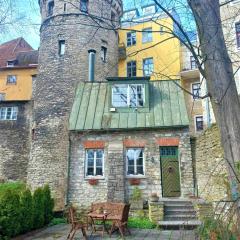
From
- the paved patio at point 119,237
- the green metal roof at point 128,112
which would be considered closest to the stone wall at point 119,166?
the green metal roof at point 128,112

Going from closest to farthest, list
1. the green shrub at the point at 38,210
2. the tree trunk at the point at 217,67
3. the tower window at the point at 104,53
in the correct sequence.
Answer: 1. the tree trunk at the point at 217,67
2. the green shrub at the point at 38,210
3. the tower window at the point at 104,53

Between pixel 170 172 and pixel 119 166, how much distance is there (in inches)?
89.1

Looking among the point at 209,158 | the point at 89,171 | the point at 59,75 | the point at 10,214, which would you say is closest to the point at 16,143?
the point at 59,75

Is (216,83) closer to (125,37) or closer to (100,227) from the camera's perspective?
(100,227)

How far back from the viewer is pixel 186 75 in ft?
95.8

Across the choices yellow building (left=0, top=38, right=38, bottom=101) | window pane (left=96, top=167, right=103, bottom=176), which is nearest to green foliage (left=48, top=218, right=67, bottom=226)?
window pane (left=96, top=167, right=103, bottom=176)

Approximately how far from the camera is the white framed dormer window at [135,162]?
13.8m

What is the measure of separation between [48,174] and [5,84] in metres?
18.0

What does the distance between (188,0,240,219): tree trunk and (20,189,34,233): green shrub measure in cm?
723

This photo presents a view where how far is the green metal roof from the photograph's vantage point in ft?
46.4

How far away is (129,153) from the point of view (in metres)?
14.0

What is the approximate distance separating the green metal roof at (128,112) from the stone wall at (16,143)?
432 inches

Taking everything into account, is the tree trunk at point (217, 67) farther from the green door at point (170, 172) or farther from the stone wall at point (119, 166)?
the green door at point (170, 172)

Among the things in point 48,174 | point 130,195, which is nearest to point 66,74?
point 48,174
